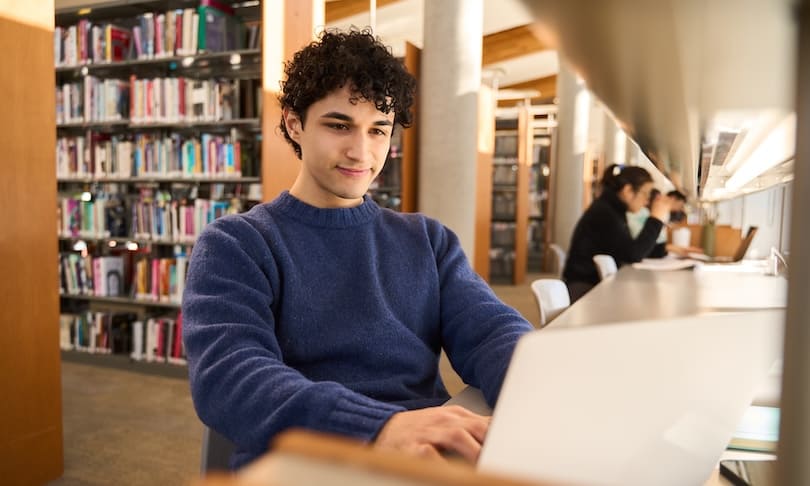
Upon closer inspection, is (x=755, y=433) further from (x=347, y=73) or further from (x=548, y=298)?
(x=548, y=298)

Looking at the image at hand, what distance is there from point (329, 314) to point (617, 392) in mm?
802

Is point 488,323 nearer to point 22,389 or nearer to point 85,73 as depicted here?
point 22,389

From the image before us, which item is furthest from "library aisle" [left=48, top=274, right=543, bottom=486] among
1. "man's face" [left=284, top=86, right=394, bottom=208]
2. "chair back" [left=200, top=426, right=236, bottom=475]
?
"man's face" [left=284, top=86, right=394, bottom=208]

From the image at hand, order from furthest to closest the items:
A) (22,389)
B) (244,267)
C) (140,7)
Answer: (140,7) < (22,389) < (244,267)

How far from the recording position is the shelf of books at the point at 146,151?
13.1 feet

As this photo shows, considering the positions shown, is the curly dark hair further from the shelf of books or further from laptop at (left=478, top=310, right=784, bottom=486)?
the shelf of books

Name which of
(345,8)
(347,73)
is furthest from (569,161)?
(347,73)

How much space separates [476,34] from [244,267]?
4680mm

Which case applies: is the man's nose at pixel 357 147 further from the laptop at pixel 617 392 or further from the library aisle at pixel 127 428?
the library aisle at pixel 127 428

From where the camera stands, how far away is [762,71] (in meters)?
0.39

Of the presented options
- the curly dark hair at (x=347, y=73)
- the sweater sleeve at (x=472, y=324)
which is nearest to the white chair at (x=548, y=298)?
the sweater sleeve at (x=472, y=324)

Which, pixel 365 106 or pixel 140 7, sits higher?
pixel 140 7

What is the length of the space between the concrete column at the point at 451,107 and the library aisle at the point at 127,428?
186cm

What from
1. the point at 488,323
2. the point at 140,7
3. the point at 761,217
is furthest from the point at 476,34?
the point at 488,323
